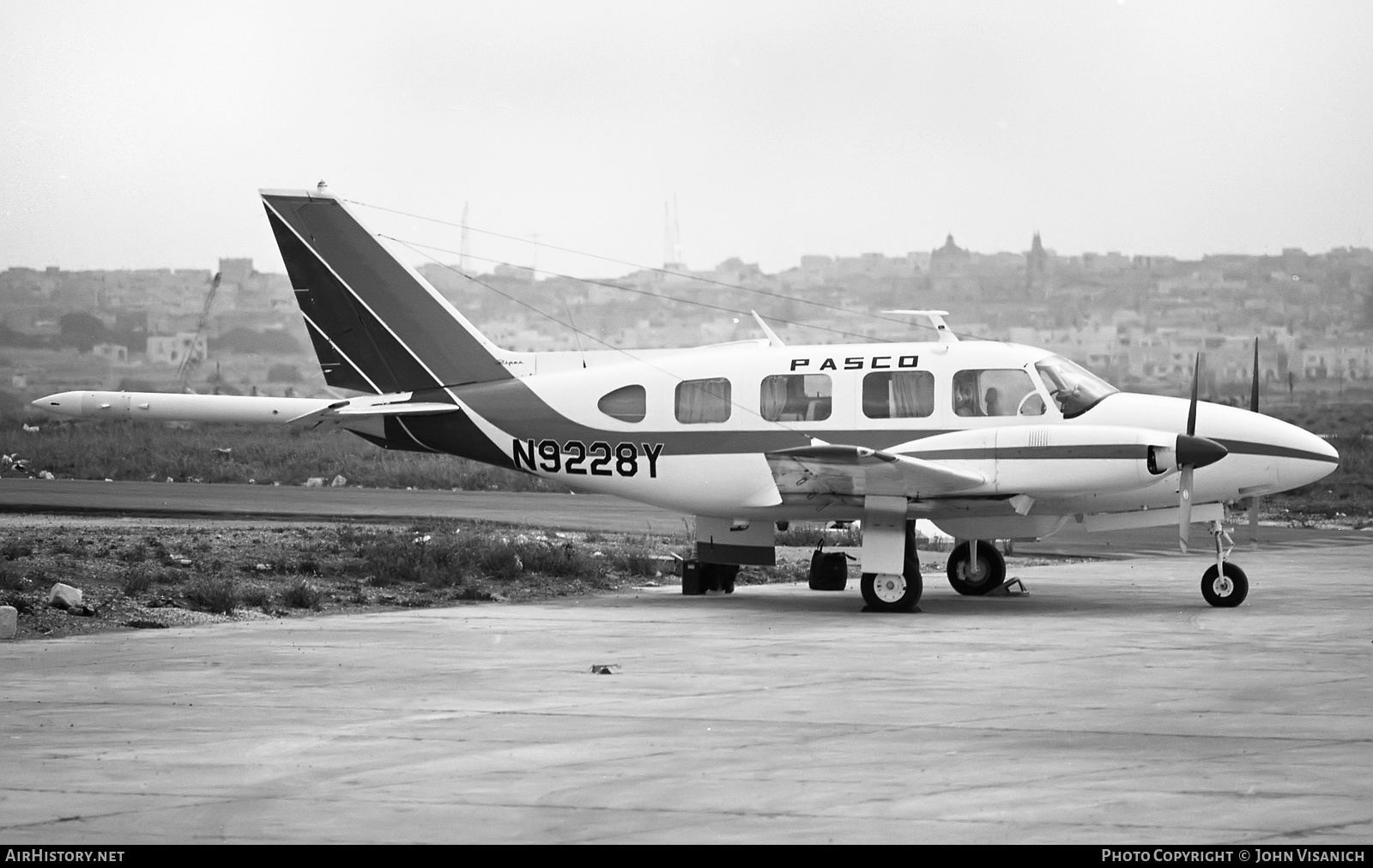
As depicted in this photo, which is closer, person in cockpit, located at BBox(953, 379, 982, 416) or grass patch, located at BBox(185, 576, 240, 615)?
grass patch, located at BBox(185, 576, 240, 615)

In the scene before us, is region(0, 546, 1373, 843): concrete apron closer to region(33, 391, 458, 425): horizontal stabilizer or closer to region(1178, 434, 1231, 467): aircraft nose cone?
region(1178, 434, 1231, 467): aircraft nose cone

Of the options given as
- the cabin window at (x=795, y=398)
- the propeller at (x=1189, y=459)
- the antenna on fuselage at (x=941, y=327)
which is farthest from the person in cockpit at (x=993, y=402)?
the propeller at (x=1189, y=459)

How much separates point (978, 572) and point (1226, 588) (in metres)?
3.28

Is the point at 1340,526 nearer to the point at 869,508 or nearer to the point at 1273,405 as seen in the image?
the point at 869,508

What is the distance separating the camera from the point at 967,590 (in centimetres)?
1892

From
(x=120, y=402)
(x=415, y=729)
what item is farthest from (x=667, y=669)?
(x=120, y=402)

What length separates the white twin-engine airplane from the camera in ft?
53.9

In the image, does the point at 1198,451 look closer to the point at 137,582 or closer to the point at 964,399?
the point at 964,399

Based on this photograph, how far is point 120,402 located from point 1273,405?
83.2 meters

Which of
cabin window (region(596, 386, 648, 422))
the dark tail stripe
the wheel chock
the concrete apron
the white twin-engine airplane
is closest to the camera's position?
the concrete apron

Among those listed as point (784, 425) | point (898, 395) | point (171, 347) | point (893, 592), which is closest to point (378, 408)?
point (784, 425)

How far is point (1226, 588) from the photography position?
645 inches

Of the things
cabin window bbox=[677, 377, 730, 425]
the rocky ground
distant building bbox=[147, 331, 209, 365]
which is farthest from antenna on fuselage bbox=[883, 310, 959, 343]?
distant building bbox=[147, 331, 209, 365]

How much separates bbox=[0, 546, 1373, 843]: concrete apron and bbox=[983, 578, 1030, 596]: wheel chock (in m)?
3.20
